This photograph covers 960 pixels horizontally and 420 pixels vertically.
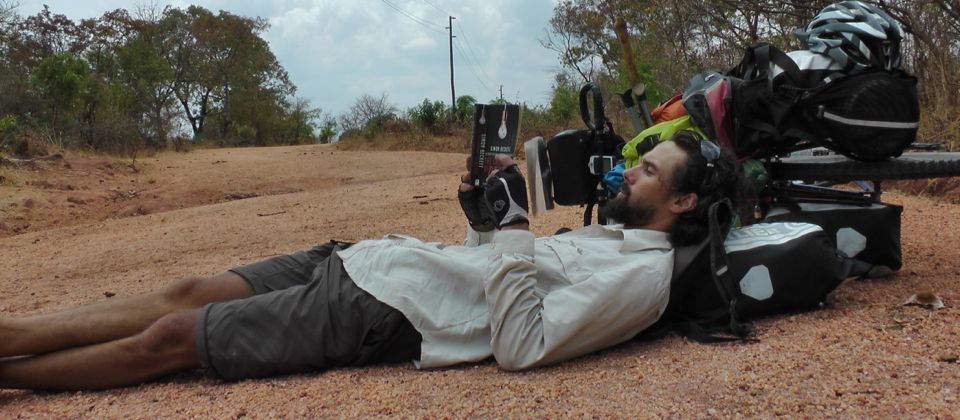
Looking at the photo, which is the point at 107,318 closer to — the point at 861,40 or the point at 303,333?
the point at 303,333

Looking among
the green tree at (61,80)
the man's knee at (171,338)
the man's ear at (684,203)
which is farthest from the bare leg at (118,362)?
the green tree at (61,80)

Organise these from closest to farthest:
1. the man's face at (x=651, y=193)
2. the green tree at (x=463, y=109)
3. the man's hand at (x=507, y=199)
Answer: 1. the man's hand at (x=507, y=199)
2. the man's face at (x=651, y=193)
3. the green tree at (x=463, y=109)

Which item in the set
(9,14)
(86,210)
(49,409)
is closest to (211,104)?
(9,14)

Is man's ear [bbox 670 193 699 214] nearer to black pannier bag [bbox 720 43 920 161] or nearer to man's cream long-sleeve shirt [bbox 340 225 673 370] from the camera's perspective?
man's cream long-sleeve shirt [bbox 340 225 673 370]

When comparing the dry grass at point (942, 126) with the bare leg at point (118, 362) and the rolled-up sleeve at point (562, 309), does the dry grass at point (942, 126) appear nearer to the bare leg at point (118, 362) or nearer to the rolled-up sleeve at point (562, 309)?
the rolled-up sleeve at point (562, 309)

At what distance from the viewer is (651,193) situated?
2652 mm

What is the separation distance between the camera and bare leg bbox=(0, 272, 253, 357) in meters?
2.45

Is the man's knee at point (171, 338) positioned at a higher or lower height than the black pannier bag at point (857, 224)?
lower

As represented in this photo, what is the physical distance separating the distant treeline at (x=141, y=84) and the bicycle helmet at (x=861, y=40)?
11882mm

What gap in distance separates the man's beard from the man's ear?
0.08 meters

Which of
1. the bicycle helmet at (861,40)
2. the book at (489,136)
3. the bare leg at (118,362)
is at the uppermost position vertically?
the bicycle helmet at (861,40)

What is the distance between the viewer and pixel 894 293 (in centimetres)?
288

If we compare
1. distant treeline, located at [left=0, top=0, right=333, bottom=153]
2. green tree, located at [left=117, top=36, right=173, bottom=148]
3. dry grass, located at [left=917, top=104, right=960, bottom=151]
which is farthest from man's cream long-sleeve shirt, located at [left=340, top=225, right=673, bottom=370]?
green tree, located at [left=117, top=36, right=173, bottom=148]

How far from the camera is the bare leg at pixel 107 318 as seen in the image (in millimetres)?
2445
